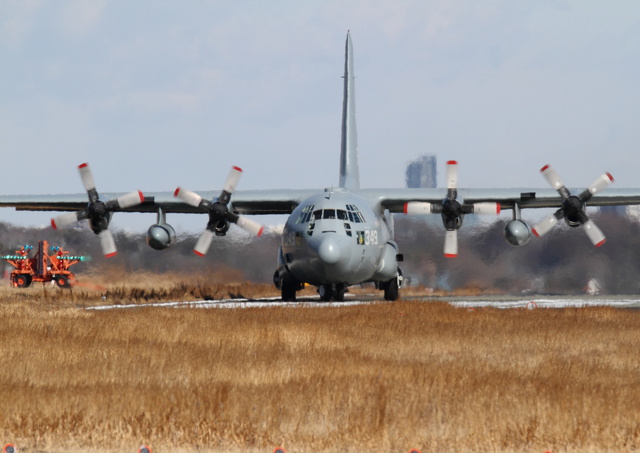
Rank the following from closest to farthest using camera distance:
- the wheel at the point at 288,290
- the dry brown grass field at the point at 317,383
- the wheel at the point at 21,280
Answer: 1. the dry brown grass field at the point at 317,383
2. the wheel at the point at 288,290
3. the wheel at the point at 21,280

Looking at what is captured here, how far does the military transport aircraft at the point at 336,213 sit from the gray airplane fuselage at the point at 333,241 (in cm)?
3

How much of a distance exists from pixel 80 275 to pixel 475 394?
106 ft

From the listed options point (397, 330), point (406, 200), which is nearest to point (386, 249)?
point (406, 200)

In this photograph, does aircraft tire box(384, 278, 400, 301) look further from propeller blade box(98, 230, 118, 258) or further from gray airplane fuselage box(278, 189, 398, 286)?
propeller blade box(98, 230, 118, 258)

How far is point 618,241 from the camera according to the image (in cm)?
4050

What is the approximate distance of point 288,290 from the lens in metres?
34.5

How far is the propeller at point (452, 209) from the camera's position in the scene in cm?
3300

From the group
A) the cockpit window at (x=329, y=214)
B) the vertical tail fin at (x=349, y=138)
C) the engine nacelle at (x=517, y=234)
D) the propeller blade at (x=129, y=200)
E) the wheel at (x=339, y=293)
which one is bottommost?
the wheel at (x=339, y=293)

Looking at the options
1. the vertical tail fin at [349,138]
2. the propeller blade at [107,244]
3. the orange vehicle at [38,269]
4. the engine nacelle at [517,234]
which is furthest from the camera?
the orange vehicle at [38,269]

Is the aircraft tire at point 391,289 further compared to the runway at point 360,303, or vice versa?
the aircraft tire at point 391,289

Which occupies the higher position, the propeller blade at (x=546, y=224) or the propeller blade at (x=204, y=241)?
the propeller blade at (x=546, y=224)

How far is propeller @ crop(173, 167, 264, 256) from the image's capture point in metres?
33.1

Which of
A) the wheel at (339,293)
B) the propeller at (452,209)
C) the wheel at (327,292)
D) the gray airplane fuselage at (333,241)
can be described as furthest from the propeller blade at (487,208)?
the wheel at (327,292)

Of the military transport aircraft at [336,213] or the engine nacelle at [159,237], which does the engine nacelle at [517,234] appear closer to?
the military transport aircraft at [336,213]
